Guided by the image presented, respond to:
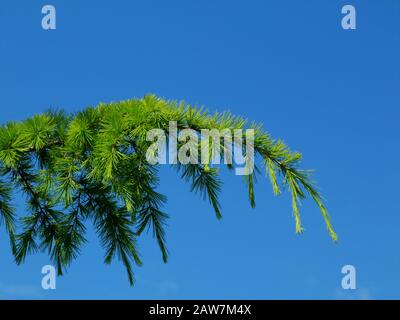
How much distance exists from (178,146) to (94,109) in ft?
1.87

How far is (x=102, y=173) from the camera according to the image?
10.9ft

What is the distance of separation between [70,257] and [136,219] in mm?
495

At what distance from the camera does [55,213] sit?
3.96 m

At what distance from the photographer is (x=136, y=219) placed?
371 cm

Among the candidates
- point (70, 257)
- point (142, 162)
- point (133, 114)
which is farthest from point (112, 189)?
point (70, 257)

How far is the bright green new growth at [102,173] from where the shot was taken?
324 cm

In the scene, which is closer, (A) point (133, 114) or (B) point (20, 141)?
(A) point (133, 114)

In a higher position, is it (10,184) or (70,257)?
(10,184)

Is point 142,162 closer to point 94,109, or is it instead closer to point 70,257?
point 94,109

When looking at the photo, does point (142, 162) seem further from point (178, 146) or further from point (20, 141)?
point (20, 141)

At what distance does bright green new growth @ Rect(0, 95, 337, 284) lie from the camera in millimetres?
3242
